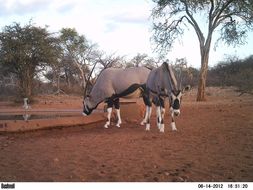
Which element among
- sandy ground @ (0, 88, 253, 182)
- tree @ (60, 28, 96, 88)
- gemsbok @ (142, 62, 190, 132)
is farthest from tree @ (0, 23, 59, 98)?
gemsbok @ (142, 62, 190, 132)

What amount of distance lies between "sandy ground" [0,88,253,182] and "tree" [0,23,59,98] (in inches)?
542

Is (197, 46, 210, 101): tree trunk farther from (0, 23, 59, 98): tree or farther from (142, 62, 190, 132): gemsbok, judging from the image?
(142, 62, 190, 132): gemsbok

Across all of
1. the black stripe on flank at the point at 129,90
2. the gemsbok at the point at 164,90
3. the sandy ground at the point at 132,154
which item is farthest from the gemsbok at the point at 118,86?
the sandy ground at the point at 132,154

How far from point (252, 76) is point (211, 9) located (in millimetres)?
4404

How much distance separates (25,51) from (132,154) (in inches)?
709

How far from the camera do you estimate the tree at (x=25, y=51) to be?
23891 millimetres

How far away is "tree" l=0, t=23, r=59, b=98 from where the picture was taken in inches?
941

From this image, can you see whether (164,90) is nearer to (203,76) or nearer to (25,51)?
(203,76)

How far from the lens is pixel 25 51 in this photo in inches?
943

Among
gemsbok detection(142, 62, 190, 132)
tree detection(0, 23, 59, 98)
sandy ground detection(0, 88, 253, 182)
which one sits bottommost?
sandy ground detection(0, 88, 253, 182)

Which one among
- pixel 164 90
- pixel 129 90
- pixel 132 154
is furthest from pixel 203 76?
pixel 132 154

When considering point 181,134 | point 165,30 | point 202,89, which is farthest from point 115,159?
point 165,30

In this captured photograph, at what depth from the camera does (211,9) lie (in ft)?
69.9

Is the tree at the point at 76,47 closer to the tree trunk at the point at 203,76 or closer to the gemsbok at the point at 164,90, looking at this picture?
the tree trunk at the point at 203,76
